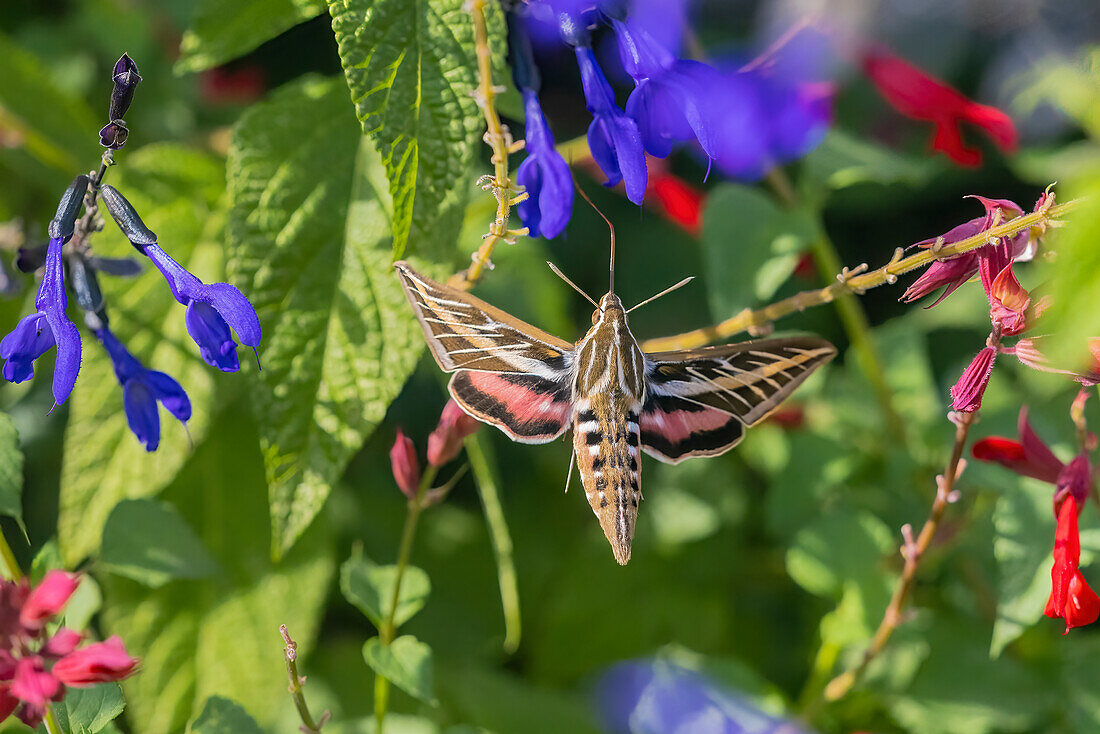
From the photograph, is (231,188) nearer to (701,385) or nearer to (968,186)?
(701,385)

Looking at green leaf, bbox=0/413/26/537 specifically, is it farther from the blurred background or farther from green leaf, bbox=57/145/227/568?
green leaf, bbox=57/145/227/568

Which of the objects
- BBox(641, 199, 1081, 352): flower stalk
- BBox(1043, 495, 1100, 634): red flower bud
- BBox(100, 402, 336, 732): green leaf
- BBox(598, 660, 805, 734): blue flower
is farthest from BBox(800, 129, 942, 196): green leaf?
BBox(100, 402, 336, 732): green leaf

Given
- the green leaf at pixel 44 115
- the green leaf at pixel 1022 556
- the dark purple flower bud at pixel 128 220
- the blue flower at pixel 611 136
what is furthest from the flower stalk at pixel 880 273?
the green leaf at pixel 44 115

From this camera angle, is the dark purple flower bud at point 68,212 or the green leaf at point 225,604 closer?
the dark purple flower bud at point 68,212

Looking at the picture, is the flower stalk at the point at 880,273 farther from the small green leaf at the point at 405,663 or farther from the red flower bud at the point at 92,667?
the red flower bud at the point at 92,667

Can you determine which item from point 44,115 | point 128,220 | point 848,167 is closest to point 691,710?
point 848,167
